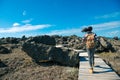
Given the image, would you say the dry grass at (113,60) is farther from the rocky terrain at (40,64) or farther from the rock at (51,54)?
the rock at (51,54)

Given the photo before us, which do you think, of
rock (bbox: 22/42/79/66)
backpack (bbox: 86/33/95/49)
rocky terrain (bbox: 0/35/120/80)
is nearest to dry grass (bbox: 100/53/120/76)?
rocky terrain (bbox: 0/35/120/80)

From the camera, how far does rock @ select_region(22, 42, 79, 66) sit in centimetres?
1650

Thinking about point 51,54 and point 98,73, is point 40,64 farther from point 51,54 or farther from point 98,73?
point 98,73

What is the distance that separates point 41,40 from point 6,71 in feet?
15.5

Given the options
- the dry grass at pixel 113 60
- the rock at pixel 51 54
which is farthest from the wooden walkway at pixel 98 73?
the dry grass at pixel 113 60

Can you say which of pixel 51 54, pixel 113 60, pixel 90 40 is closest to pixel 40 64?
pixel 51 54

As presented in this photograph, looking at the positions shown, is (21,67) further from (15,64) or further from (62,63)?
(62,63)

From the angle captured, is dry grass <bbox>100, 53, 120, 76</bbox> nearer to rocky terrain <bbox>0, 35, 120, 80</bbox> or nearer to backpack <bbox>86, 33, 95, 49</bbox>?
rocky terrain <bbox>0, 35, 120, 80</bbox>

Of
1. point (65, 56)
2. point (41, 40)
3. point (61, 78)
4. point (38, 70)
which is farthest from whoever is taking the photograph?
point (41, 40)

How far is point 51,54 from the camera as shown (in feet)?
54.5

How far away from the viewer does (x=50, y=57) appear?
16.6 metres

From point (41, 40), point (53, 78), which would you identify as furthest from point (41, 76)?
point (41, 40)

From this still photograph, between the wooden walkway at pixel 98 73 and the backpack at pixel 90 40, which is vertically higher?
the backpack at pixel 90 40

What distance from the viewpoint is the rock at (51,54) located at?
1650cm
